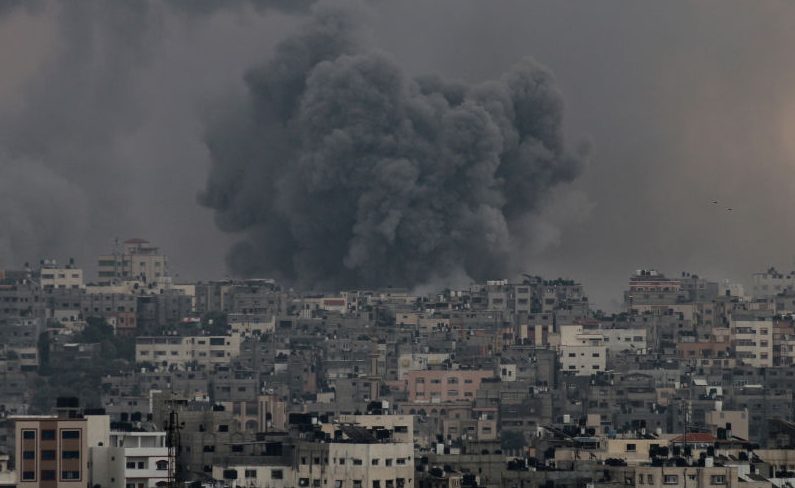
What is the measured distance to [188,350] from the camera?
410 ft

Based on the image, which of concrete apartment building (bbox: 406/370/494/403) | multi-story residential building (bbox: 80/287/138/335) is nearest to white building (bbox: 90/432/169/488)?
concrete apartment building (bbox: 406/370/494/403)

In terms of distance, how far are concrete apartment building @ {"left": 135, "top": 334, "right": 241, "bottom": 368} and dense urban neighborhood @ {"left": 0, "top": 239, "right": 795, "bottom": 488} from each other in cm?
10

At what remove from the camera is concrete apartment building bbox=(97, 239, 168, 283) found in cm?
15400

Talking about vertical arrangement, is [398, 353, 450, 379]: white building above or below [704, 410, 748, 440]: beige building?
above

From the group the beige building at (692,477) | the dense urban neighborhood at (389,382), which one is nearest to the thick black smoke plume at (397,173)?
the dense urban neighborhood at (389,382)

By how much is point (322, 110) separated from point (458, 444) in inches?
2447

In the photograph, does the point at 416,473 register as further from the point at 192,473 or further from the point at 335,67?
the point at 335,67

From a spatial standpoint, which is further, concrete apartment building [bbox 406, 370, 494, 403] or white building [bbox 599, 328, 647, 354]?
white building [bbox 599, 328, 647, 354]

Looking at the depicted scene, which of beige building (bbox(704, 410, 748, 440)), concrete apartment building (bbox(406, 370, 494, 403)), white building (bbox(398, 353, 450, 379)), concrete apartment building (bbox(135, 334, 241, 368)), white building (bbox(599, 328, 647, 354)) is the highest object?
white building (bbox(599, 328, 647, 354))

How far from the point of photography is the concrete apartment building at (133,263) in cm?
15400

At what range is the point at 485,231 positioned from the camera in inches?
5615

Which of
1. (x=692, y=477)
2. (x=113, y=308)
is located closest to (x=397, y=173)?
(x=113, y=308)

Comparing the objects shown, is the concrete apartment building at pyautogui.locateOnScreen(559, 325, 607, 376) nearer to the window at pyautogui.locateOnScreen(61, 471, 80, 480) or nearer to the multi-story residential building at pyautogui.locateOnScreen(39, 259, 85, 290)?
the multi-story residential building at pyautogui.locateOnScreen(39, 259, 85, 290)

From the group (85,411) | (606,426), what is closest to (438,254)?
(606,426)
